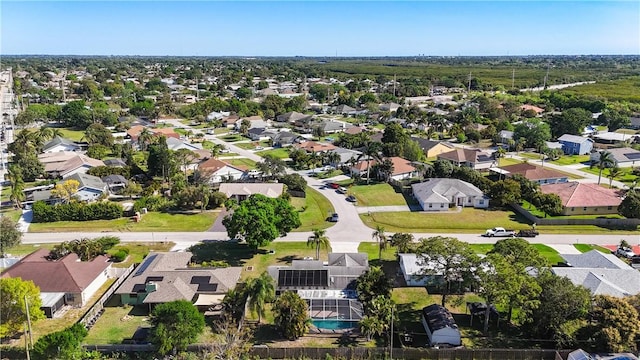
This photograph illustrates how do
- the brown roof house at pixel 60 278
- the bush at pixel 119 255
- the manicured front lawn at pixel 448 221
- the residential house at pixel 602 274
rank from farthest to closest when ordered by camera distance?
1. the manicured front lawn at pixel 448 221
2. the bush at pixel 119 255
3. the brown roof house at pixel 60 278
4. the residential house at pixel 602 274

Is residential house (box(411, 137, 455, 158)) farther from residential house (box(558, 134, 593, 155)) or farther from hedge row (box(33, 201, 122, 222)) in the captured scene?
hedge row (box(33, 201, 122, 222))

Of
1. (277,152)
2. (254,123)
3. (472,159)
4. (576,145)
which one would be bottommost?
(277,152)

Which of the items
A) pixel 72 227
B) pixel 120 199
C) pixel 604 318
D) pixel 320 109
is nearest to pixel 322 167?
pixel 120 199

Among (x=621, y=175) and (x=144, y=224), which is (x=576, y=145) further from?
(x=144, y=224)

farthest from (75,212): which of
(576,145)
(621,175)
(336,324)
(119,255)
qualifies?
(576,145)

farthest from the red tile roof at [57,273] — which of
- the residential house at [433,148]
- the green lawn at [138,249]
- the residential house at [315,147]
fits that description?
the residential house at [433,148]

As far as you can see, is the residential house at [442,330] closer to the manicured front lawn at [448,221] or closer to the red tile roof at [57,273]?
the manicured front lawn at [448,221]

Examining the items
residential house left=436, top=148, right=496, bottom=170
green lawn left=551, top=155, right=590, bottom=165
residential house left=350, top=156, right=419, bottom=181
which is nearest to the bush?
residential house left=350, top=156, right=419, bottom=181

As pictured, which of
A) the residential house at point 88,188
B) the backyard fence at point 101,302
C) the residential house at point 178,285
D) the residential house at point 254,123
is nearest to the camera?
the backyard fence at point 101,302

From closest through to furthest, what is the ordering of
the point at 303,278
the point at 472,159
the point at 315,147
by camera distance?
the point at 303,278, the point at 472,159, the point at 315,147
